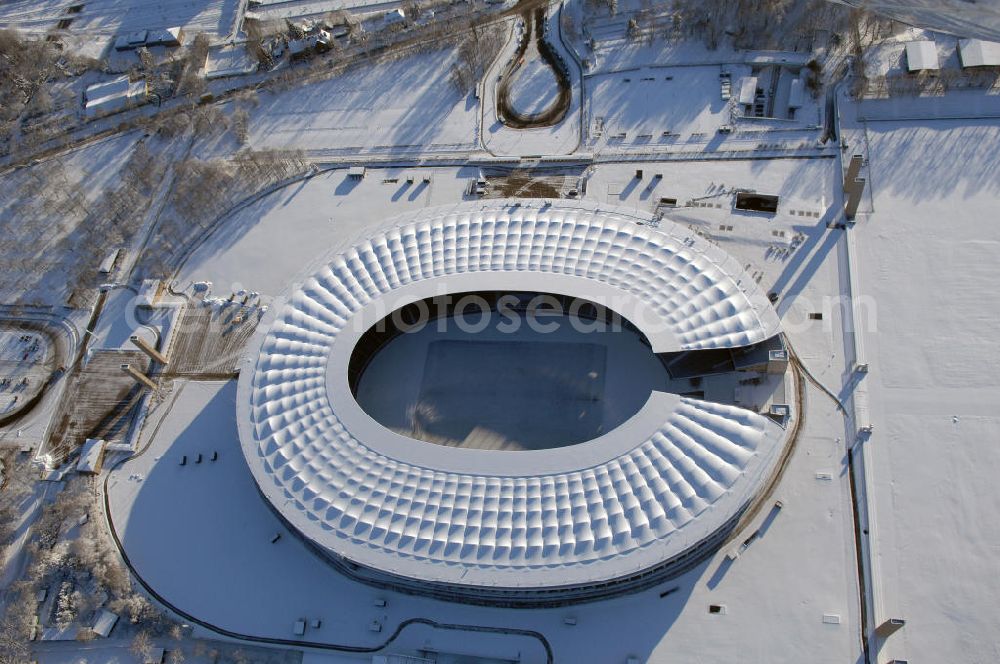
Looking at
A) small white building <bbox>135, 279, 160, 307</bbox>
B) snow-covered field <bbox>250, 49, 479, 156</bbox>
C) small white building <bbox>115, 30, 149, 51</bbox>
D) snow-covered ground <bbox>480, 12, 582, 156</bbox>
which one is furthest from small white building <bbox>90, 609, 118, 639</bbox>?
small white building <bbox>115, 30, 149, 51</bbox>

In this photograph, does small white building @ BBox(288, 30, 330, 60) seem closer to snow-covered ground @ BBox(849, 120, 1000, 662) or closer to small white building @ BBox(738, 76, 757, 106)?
small white building @ BBox(738, 76, 757, 106)

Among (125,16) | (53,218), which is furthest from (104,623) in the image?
(125,16)

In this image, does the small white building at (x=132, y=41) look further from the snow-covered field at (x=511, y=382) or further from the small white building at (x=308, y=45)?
the snow-covered field at (x=511, y=382)

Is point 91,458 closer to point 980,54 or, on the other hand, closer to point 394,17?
point 394,17

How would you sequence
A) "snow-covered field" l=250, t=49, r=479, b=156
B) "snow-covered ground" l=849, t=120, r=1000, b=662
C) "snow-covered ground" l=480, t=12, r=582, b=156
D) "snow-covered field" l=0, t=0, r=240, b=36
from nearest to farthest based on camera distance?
1. "snow-covered ground" l=849, t=120, r=1000, b=662
2. "snow-covered ground" l=480, t=12, r=582, b=156
3. "snow-covered field" l=250, t=49, r=479, b=156
4. "snow-covered field" l=0, t=0, r=240, b=36

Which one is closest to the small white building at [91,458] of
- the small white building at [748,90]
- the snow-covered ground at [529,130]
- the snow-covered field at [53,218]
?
the snow-covered field at [53,218]
